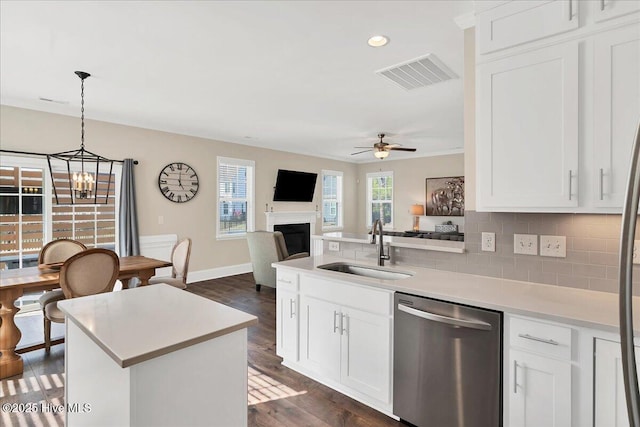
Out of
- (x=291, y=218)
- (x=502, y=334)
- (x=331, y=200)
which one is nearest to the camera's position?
(x=502, y=334)

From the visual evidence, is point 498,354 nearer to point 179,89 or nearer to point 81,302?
point 81,302

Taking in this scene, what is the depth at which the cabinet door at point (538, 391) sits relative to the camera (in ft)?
4.83

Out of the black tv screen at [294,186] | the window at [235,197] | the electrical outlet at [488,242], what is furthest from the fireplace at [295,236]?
the electrical outlet at [488,242]

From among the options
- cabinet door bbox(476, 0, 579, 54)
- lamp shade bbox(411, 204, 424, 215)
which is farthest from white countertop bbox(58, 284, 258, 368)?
lamp shade bbox(411, 204, 424, 215)

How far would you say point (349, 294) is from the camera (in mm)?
2260

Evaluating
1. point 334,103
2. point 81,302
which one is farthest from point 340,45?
point 81,302

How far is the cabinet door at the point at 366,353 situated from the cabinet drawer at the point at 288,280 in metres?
0.51

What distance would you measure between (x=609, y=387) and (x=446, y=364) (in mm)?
677

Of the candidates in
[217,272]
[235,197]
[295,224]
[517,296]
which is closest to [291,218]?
[295,224]

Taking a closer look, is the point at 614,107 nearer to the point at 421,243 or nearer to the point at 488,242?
the point at 488,242

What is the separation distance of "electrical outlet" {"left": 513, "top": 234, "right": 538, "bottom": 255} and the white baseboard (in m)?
5.08

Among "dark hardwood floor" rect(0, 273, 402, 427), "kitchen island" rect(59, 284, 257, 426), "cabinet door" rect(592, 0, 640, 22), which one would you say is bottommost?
Result: "dark hardwood floor" rect(0, 273, 402, 427)

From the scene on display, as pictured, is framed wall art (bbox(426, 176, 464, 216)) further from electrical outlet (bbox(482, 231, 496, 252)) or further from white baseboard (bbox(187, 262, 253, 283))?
electrical outlet (bbox(482, 231, 496, 252))

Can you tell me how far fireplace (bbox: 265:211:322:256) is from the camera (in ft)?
23.5
